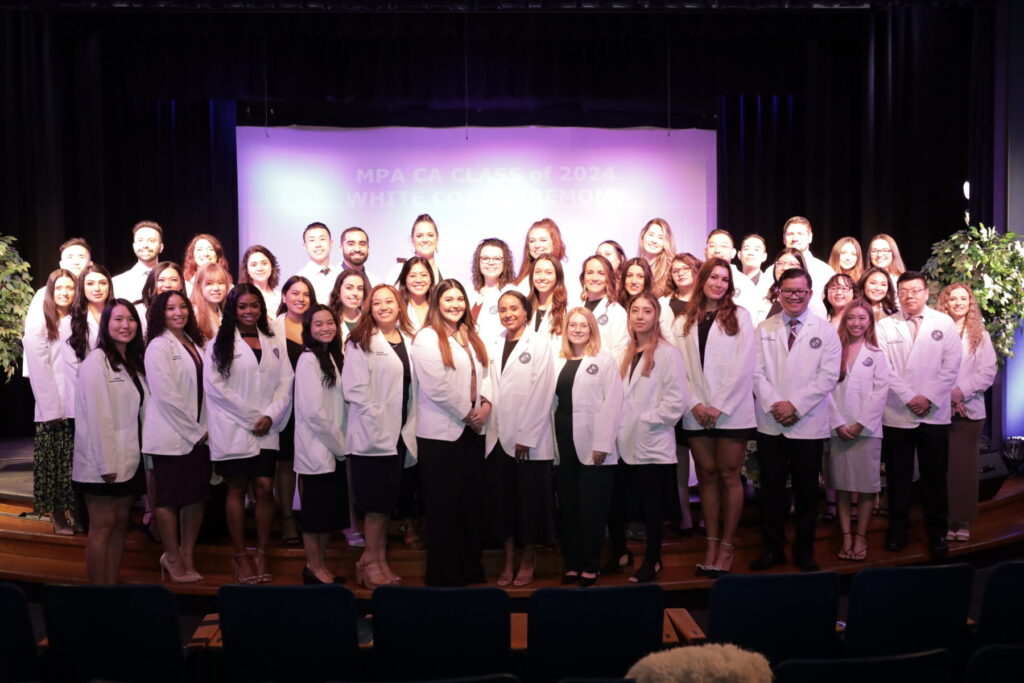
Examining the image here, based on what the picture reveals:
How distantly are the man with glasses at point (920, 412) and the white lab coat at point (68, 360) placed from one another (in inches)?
176

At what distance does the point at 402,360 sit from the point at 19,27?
5.63 m

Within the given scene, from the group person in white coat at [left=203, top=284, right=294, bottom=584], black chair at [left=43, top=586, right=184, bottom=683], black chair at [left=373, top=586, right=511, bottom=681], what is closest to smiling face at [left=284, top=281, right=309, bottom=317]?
person in white coat at [left=203, top=284, right=294, bottom=584]

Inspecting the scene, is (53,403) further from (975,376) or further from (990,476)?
(990,476)

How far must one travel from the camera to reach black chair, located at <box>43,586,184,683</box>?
8.86 feet

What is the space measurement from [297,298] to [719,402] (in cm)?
230

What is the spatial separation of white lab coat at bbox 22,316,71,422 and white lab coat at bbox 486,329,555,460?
251 cm

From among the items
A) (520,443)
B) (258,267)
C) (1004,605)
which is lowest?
(1004,605)

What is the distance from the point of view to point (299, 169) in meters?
8.66

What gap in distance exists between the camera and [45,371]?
5199mm

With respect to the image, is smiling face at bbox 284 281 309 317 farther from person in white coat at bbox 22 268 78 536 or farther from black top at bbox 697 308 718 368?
black top at bbox 697 308 718 368

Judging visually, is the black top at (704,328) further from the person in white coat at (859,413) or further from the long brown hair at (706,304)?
the person in white coat at (859,413)

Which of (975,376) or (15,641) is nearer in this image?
(15,641)

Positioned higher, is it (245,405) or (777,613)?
(245,405)

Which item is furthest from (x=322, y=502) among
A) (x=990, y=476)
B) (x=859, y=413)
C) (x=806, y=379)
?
(x=990, y=476)
